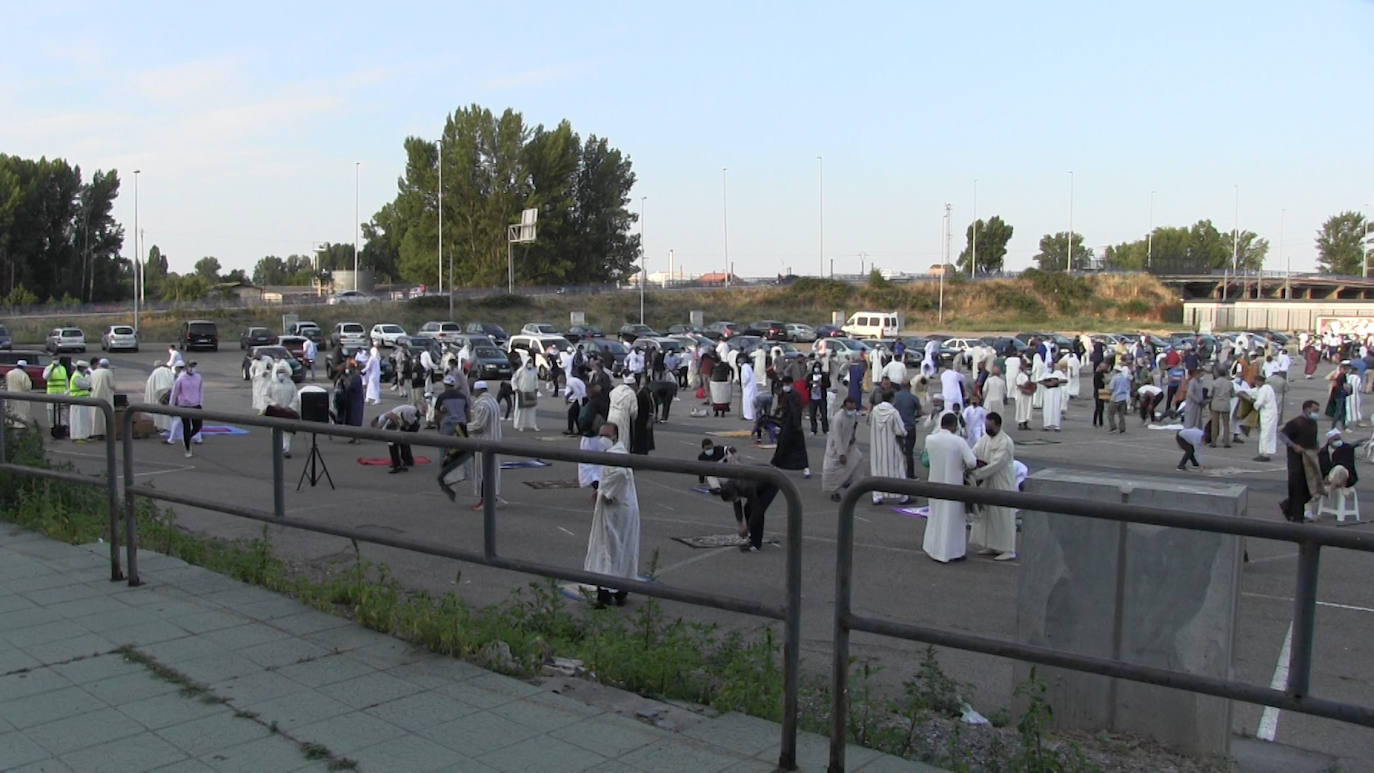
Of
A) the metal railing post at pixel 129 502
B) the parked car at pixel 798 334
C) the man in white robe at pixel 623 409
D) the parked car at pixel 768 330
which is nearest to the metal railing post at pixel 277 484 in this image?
the metal railing post at pixel 129 502

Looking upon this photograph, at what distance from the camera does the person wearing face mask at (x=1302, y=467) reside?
526 inches

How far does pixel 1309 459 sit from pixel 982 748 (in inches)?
425

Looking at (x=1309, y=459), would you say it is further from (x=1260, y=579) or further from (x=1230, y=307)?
(x=1230, y=307)

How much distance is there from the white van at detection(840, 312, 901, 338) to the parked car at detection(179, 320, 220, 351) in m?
37.6

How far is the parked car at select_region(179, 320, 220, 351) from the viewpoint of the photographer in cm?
5575

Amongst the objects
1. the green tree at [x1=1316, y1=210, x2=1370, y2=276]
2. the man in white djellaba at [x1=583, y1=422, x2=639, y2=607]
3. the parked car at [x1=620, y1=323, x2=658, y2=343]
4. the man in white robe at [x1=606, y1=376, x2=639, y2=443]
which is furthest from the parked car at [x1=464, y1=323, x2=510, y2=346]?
the green tree at [x1=1316, y1=210, x2=1370, y2=276]

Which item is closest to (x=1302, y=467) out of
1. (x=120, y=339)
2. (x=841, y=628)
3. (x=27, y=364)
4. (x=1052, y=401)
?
(x=841, y=628)

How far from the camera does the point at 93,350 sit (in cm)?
5716

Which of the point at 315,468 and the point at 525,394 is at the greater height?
the point at 315,468

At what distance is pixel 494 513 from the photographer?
15.8 feet

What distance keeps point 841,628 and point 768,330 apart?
219ft

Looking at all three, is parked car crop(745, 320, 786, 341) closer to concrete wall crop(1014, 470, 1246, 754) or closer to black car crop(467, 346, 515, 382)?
black car crop(467, 346, 515, 382)

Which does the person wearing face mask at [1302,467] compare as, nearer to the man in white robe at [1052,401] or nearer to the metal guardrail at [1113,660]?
the metal guardrail at [1113,660]

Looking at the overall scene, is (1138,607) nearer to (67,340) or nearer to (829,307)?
(67,340)
